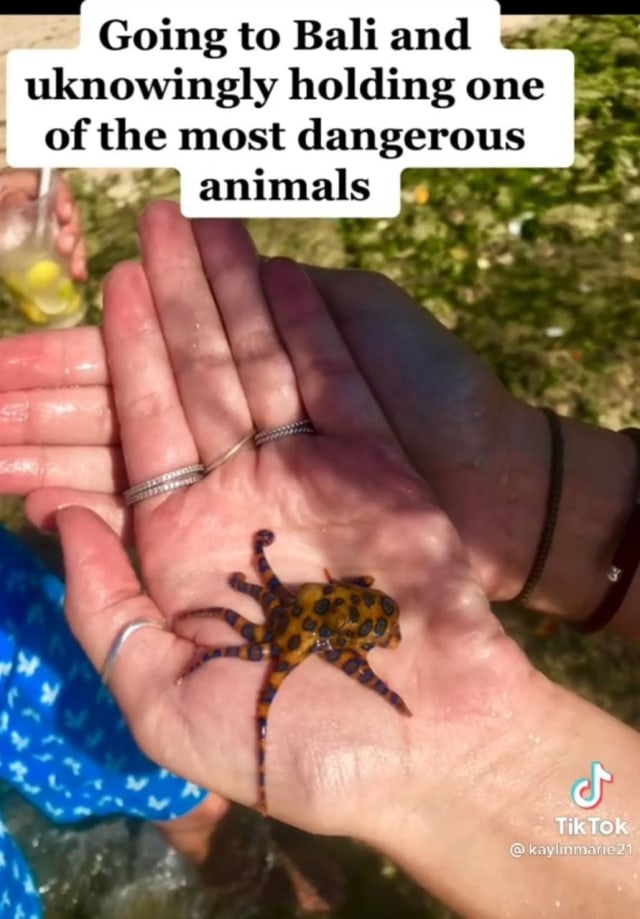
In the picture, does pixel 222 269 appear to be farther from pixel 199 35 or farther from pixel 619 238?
pixel 619 238

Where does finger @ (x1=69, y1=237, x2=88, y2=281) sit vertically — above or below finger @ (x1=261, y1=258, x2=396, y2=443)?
above

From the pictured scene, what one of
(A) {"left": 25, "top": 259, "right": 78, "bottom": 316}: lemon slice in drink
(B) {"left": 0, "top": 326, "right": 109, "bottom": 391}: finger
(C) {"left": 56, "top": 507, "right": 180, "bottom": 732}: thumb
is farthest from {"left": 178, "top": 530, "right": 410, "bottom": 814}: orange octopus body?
(A) {"left": 25, "top": 259, "right": 78, "bottom": 316}: lemon slice in drink

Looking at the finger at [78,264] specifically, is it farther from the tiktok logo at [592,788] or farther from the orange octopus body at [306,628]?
the tiktok logo at [592,788]

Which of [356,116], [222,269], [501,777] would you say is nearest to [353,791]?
[501,777]

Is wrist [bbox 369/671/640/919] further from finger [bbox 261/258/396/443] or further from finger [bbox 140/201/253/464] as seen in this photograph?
finger [bbox 140/201/253/464]

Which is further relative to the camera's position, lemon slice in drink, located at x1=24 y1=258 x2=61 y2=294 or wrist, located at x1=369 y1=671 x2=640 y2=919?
lemon slice in drink, located at x1=24 y1=258 x2=61 y2=294

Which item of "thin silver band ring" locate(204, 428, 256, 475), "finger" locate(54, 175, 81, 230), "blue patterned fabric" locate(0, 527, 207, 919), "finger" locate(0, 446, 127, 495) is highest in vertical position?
"finger" locate(54, 175, 81, 230)
